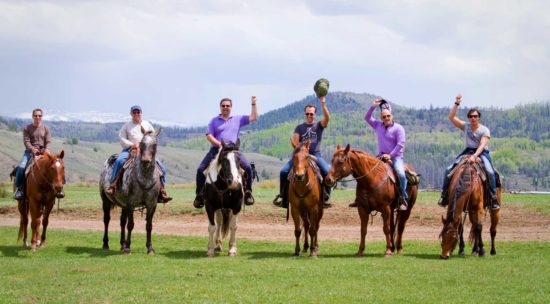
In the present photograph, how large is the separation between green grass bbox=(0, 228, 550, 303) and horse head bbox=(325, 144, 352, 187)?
73.7 inches

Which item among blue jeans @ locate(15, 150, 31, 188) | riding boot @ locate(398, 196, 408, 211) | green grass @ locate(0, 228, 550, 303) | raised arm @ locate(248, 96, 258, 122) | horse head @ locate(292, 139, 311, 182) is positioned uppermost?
raised arm @ locate(248, 96, 258, 122)

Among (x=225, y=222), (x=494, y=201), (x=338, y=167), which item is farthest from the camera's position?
(x=225, y=222)

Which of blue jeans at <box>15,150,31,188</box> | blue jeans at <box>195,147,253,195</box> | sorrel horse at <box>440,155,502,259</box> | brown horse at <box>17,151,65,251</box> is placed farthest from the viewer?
blue jeans at <box>15,150,31,188</box>

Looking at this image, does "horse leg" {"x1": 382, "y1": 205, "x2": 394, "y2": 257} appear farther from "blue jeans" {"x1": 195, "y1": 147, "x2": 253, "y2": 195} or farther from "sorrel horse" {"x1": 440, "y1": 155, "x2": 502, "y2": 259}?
"blue jeans" {"x1": 195, "y1": 147, "x2": 253, "y2": 195}

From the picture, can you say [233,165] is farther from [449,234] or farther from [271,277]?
[449,234]

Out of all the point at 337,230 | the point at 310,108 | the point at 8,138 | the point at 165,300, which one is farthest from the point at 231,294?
the point at 8,138

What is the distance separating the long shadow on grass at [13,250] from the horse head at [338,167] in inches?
314

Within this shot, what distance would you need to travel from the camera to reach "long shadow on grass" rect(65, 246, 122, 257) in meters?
19.2

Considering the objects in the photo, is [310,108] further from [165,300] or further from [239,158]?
[165,300]

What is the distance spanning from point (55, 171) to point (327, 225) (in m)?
12.9

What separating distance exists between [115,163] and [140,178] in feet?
3.84

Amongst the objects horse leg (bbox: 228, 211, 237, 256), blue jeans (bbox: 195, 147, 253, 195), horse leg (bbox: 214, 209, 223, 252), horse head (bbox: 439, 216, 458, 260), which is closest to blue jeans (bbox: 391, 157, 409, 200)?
horse head (bbox: 439, 216, 458, 260)

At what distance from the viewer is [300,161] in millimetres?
17234

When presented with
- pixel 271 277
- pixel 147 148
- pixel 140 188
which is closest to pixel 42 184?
pixel 140 188
